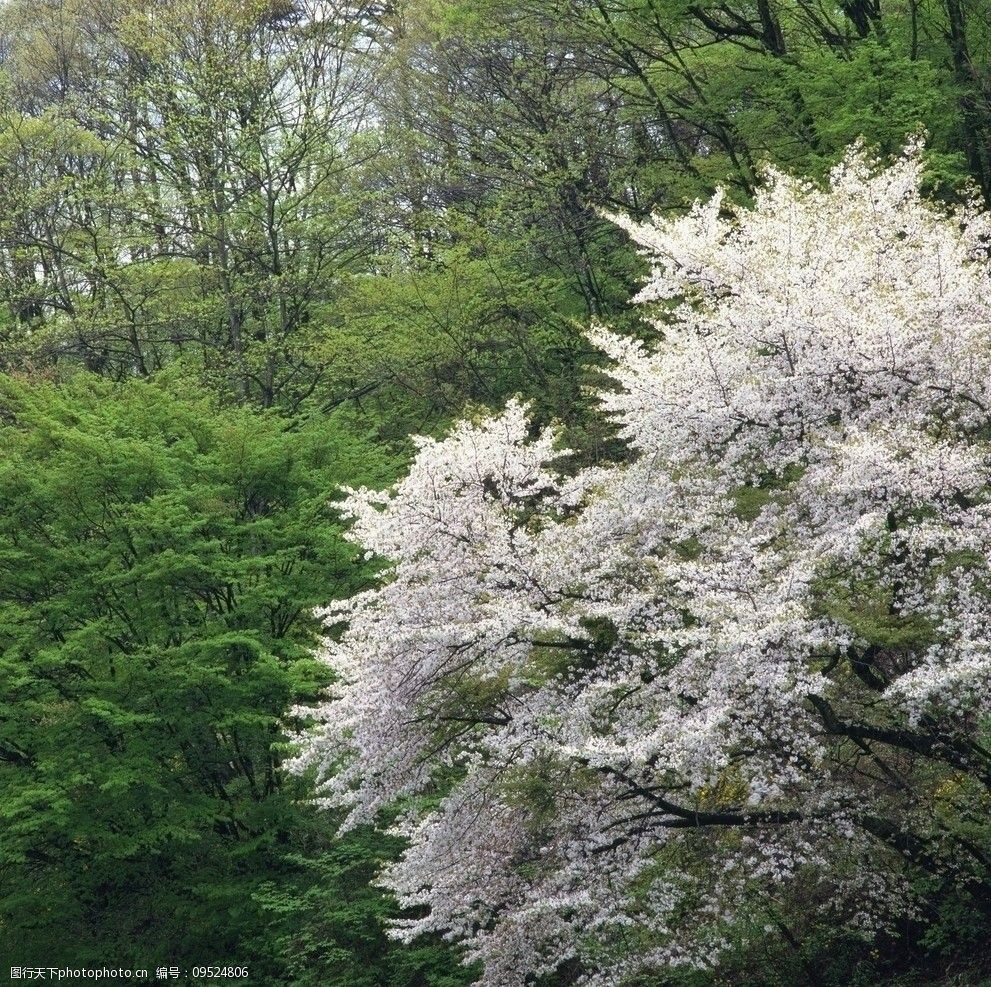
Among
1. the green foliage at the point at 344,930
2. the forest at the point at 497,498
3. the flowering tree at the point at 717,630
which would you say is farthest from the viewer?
the green foliage at the point at 344,930

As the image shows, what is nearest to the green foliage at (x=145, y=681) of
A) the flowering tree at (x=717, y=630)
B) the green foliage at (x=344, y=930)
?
the green foliage at (x=344, y=930)

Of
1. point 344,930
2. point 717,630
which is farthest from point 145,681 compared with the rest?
point 717,630

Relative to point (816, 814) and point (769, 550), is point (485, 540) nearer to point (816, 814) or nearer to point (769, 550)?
point (769, 550)

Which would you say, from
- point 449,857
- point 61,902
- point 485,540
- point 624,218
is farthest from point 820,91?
point 61,902

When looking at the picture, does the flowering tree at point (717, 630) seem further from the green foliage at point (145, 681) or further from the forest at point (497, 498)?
the green foliage at point (145, 681)

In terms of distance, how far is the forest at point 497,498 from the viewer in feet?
30.1

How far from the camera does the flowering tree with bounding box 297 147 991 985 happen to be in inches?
338

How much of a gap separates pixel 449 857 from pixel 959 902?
4.15 metres

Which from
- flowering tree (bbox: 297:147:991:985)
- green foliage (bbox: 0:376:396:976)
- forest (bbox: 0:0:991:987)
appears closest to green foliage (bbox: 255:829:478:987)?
forest (bbox: 0:0:991:987)

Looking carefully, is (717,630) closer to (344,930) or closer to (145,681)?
(344,930)

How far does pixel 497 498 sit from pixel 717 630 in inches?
143

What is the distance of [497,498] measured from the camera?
1156cm

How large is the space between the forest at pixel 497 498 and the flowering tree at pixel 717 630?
0.05m

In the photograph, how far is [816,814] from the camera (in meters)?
9.57
